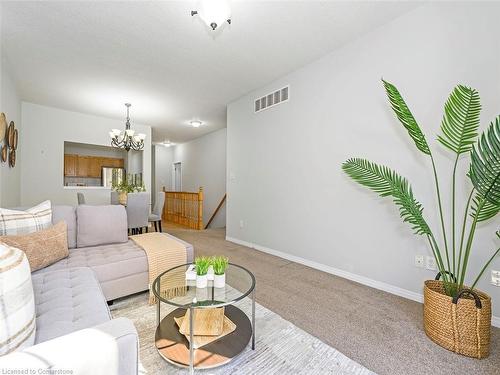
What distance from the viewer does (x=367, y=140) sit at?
251 centimetres

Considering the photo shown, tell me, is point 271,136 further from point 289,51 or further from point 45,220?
point 45,220

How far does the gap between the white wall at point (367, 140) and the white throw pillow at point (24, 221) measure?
2699 millimetres

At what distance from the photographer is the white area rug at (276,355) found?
4.33 ft

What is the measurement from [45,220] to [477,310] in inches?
127

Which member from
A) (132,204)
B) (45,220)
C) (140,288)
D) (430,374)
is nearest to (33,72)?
(132,204)

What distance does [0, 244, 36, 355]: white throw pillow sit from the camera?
2.22 ft

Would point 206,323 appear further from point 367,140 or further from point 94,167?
point 94,167

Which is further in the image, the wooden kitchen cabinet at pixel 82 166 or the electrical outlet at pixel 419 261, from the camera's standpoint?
the wooden kitchen cabinet at pixel 82 166

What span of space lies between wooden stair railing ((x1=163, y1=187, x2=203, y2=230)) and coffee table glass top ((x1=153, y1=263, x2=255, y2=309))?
4.17 meters

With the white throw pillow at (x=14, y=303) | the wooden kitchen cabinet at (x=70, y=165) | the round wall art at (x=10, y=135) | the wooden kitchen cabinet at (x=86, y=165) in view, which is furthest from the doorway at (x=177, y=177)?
the white throw pillow at (x=14, y=303)

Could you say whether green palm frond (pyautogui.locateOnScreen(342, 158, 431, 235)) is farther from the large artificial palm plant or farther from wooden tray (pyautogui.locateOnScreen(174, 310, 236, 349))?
wooden tray (pyautogui.locateOnScreen(174, 310, 236, 349))

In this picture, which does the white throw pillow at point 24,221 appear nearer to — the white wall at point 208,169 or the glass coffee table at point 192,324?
the glass coffee table at point 192,324

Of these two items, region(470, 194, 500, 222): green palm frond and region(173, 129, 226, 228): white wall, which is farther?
region(173, 129, 226, 228): white wall

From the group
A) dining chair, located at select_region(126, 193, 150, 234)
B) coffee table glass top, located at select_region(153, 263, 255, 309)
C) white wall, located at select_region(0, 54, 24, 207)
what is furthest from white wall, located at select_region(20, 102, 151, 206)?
coffee table glass top, located at select_region(153, 263, 255, 309)
